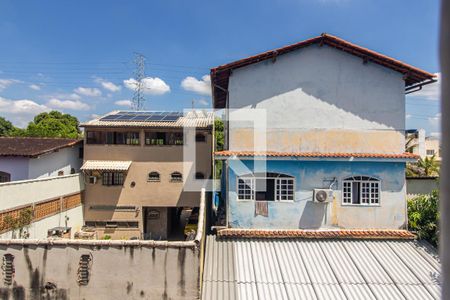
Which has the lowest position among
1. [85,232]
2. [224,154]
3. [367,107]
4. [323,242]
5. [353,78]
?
[85,232]

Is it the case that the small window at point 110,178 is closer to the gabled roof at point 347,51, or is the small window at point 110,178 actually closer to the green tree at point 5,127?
the gabled roof at point 347,51

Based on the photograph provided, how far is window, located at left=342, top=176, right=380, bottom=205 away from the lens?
1502 centimetres

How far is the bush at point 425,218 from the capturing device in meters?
14.6

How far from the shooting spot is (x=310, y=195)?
14.9 metres

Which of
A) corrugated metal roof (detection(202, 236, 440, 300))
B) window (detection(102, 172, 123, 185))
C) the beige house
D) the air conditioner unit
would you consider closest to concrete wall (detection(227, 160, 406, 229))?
the air conditioner unit

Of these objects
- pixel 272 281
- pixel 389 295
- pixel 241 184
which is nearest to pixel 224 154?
pixel 241 184

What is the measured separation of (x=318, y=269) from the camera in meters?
12.5

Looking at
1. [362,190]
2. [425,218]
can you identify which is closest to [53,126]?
[362,190]

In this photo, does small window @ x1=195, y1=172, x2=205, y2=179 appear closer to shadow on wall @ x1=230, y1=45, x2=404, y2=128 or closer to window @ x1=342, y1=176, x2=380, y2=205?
shadow on wall @ x1=230, y1=45, x2=404, y2=128

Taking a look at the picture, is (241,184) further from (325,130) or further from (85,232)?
(85,232)

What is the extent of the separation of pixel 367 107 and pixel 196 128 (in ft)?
38.4

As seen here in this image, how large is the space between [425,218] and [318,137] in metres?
6.26

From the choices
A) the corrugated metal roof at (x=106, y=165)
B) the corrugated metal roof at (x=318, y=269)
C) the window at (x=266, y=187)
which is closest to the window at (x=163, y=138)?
the corrugated metal roof at (x=106, y=165)

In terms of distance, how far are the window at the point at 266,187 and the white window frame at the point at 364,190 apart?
8.30 ft
